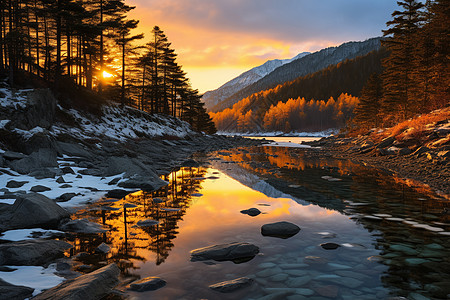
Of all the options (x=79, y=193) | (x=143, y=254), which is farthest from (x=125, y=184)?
(x=143, y=254)

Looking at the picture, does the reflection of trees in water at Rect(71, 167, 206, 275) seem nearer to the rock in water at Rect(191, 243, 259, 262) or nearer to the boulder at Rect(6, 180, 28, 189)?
the rock in water at Rect(191, 243, 259, 262)

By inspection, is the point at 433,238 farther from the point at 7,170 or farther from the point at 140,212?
the point at 7,170

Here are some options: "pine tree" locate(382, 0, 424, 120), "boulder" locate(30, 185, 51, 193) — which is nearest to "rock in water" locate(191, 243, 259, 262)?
"boulder" locate(30, 185, 51, 193)

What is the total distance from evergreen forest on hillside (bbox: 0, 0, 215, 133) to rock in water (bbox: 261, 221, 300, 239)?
71.5ft

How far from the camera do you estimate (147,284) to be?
14.5ft

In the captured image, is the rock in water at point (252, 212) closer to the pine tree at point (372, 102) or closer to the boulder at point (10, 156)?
the boulder at point (10, 156)

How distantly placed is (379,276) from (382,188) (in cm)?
878

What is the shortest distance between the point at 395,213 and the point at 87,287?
863cm

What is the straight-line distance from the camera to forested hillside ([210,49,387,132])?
137 meters

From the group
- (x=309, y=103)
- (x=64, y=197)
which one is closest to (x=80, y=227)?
(x=64, y=197)

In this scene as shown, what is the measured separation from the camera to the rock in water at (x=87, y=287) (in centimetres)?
364

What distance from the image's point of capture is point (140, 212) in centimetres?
858

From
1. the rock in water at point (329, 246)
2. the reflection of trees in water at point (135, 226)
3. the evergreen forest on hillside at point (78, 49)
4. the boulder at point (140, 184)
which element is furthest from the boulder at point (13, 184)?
the evergreen forest on hillside at point (78, 49)

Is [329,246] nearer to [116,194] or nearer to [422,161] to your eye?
[116,194]
